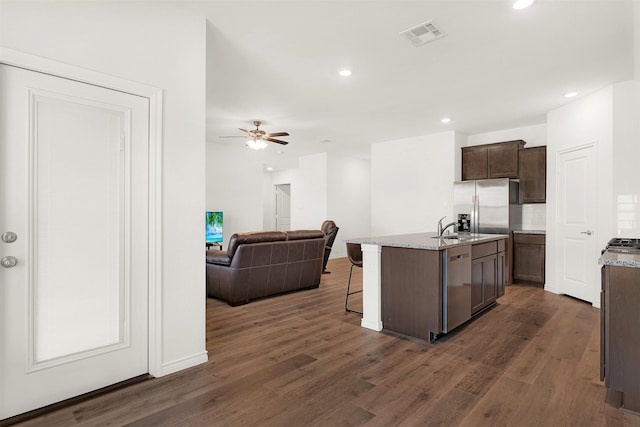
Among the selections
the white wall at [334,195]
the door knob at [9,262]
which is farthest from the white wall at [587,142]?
the door knob at [9,262]

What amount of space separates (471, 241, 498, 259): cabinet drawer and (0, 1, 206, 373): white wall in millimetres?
2768

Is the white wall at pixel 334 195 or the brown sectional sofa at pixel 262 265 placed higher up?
the white wall at pixel 334 195

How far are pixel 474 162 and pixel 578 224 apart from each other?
7.08 feet

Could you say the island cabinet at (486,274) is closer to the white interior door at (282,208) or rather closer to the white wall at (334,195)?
the white wall at (334,195)

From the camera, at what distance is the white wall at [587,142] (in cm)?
414

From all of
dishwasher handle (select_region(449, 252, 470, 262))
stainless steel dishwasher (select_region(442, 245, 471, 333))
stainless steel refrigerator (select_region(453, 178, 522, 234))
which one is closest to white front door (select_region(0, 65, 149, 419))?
stainless steel dishwasher (select_region(442, 245, 471, 333))

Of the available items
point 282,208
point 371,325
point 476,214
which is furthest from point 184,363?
point 282,208

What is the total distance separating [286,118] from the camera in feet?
18.8

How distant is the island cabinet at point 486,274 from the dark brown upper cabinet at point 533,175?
1.80 meters

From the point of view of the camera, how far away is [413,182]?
710cm

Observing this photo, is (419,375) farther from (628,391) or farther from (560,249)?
(560,249)

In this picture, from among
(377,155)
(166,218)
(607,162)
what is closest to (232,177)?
(377,155)

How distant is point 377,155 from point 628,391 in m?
6.22

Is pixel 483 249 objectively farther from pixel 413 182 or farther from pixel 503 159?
pixel 413 182
